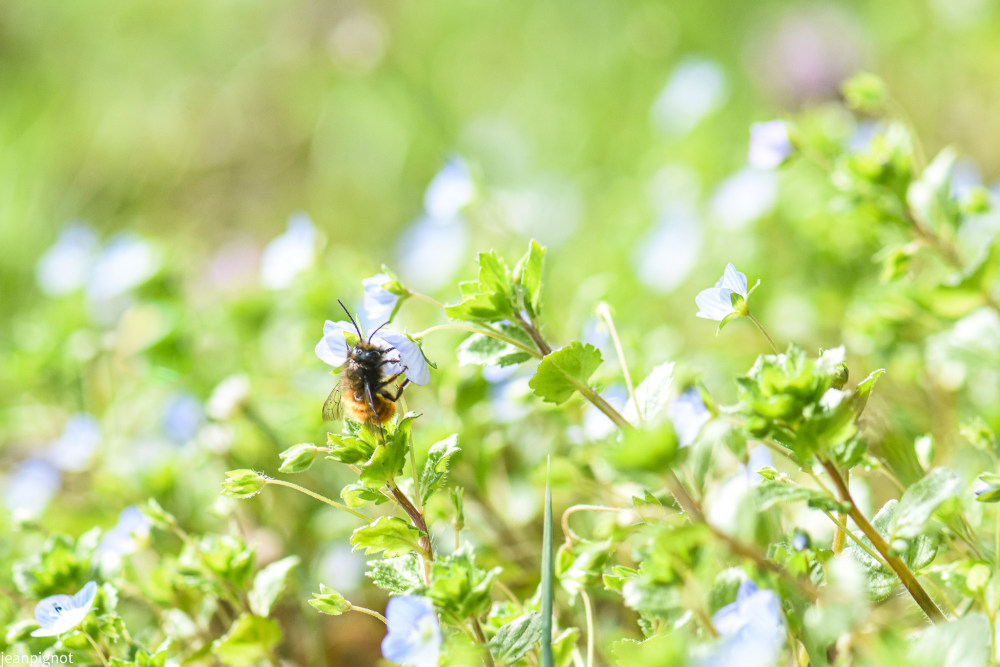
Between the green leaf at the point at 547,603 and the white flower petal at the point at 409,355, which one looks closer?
the green leaf at the point at 547,603

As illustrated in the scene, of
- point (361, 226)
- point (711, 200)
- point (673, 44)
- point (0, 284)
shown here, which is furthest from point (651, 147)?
point (0, 284)

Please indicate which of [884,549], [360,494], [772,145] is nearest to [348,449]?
[360,494]

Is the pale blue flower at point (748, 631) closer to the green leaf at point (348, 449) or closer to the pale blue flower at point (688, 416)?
the pale blue flower at point (688, 416)

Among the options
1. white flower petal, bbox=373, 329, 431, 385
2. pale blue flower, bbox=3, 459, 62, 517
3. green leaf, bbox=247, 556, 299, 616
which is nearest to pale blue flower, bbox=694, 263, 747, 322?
white flower petal, bbox=373, 329, 431, 385

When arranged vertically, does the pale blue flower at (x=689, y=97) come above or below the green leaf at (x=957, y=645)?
below

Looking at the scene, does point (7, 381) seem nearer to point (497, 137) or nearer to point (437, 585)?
point (437, 585)

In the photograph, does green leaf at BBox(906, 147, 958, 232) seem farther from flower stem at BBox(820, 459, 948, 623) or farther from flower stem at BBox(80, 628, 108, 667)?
flower stem at BBox(80, 628, 108, 667)

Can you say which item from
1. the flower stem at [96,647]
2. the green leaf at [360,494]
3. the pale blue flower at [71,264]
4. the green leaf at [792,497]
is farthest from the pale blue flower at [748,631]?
the pale blue flower at [71,264]
